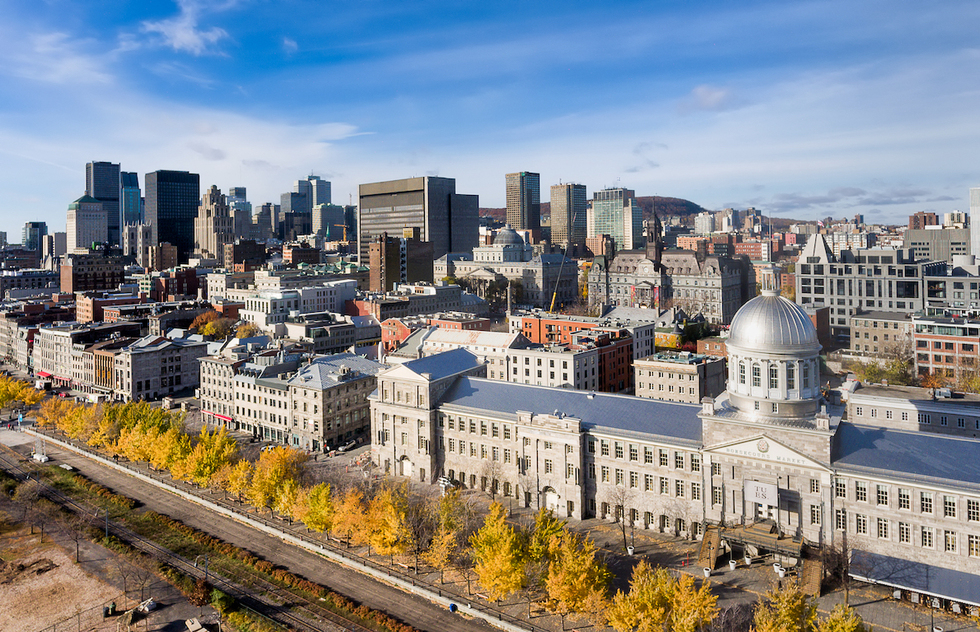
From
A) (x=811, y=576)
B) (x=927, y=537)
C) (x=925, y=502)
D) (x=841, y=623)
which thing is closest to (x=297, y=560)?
(x=811, y=576)

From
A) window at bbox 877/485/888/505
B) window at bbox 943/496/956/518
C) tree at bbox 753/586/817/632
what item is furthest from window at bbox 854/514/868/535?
tree at bbox 753/586/817/632

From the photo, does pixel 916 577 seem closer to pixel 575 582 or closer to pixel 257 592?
pixel 575 582

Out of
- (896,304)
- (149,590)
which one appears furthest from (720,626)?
(896,304)

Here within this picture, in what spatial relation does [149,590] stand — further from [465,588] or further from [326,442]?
[326,442]

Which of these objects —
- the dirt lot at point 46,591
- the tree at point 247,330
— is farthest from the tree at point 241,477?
the tree at point 247,330

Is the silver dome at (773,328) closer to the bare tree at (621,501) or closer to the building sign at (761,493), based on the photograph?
the building sign at (761,493)

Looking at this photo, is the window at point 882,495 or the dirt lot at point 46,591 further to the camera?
the dirt lot at point 46,591
